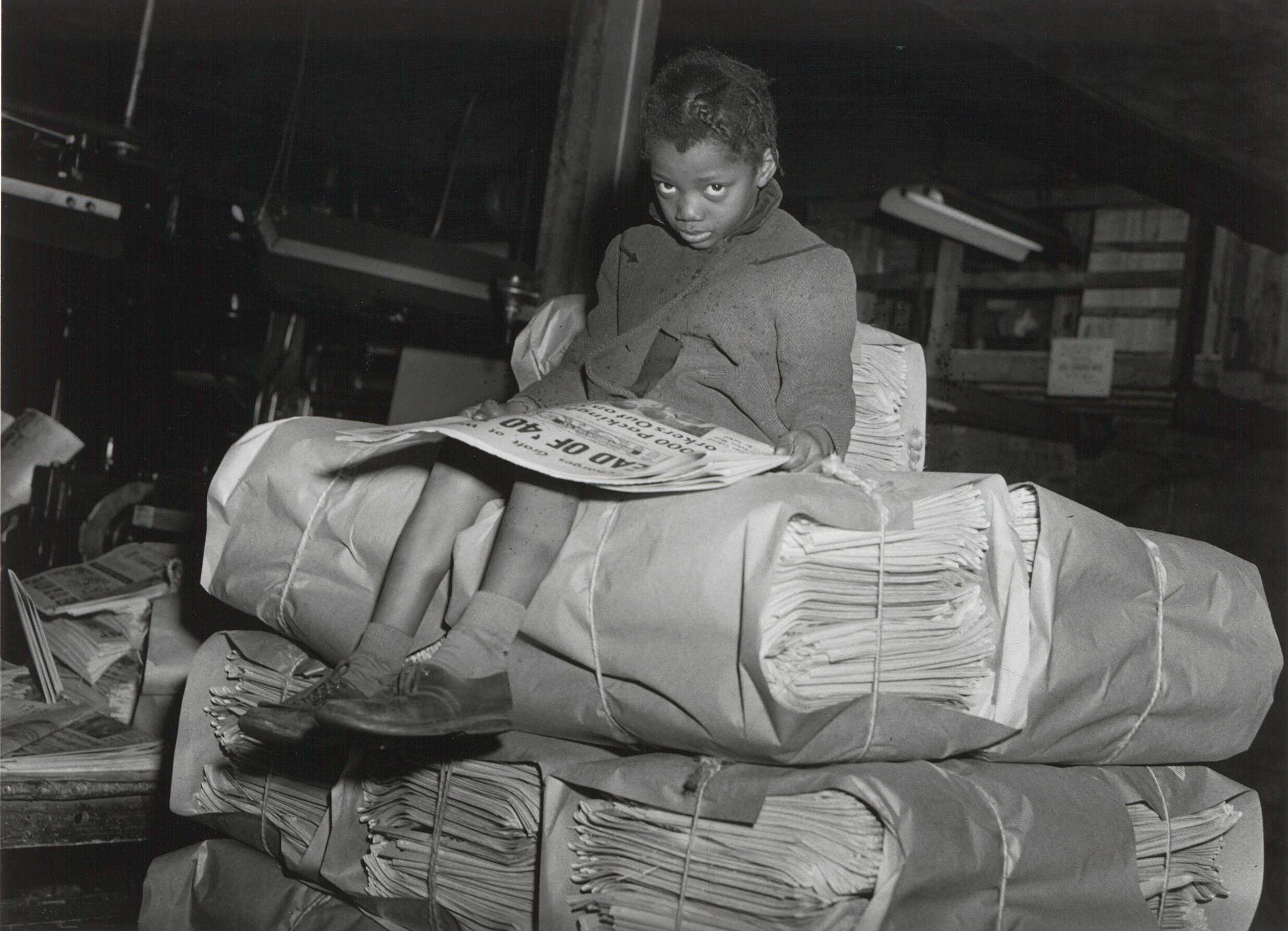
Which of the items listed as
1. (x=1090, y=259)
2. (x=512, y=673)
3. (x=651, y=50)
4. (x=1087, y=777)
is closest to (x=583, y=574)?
(x=512, y=673)

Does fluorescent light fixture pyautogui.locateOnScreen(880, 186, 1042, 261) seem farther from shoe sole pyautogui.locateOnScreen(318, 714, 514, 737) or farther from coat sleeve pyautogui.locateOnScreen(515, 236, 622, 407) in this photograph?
shoe sole pyautogui.locateOnScreen(318, 714, 514, 737)

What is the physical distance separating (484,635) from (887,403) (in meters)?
0.97

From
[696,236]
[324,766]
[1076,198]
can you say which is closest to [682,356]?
[696,236]

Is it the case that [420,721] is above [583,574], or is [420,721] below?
below

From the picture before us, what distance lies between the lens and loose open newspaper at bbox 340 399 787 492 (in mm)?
1517

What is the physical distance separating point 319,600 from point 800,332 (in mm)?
849

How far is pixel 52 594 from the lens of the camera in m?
3.18

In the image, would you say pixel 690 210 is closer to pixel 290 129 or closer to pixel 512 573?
pixel 512 573

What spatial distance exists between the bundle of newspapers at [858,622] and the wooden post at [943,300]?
4618mm

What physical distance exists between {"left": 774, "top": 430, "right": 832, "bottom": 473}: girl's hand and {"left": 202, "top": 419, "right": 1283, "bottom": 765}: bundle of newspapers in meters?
0.06

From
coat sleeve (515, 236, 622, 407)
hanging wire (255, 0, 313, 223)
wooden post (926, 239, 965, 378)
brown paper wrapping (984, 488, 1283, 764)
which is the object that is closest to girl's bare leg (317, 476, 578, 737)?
coat sleeve (515, 236, 622, 407)

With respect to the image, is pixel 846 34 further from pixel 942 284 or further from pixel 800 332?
pixel 800 332

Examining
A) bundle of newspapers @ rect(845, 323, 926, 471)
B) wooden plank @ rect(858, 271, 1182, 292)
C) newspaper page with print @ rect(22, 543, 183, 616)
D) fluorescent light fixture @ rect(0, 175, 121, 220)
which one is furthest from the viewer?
wooden plank @ rect(858, 271, 1182, 292)

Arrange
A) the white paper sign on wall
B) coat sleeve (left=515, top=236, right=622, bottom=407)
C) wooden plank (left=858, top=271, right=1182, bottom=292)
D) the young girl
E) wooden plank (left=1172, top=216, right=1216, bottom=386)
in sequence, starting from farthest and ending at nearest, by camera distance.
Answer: wooden plank (left=858, top=271, right=1182, bottom=292)
the white paper sign on wall
wooden plank (left=1172, top=216, right=1216, bottom=386)
coat sleeve (left=515, top=236, right=622, bottom=407)
the young girl
